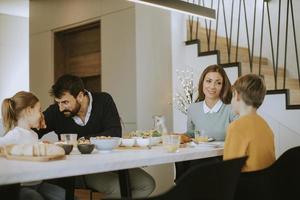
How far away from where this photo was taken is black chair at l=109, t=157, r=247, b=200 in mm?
1134

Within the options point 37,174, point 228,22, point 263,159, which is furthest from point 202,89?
point 228,22

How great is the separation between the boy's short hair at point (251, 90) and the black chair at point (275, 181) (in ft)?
1.37

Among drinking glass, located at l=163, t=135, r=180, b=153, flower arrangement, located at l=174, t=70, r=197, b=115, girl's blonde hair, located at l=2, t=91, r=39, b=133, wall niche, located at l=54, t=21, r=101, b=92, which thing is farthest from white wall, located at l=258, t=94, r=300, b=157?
girl's blonde hair, located at l=2, t=91, r=39, b=133

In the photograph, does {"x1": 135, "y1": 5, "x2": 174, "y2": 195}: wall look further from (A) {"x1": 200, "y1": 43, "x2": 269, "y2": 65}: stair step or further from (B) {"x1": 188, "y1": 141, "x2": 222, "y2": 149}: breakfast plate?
(B) {"x1": 188, "y1": 141, "x2": 222, "y2": 149}: breakfast plate

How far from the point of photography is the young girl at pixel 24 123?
2.03 meters

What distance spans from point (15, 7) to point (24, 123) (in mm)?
5037

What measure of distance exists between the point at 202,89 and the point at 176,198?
6.46 feet

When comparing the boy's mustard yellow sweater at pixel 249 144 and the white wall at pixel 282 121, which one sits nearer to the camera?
the boy's mustard yellow sweater at pixel 249 144

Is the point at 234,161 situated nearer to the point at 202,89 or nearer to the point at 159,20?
the point at 202,89

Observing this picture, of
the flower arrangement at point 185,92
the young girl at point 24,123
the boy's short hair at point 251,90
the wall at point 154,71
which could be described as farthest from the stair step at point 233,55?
the young girl at point 24,123

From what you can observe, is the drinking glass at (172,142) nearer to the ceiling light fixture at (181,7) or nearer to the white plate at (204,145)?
the white plate at (204,145)

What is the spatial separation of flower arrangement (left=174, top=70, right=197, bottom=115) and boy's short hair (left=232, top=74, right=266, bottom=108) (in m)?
2.36

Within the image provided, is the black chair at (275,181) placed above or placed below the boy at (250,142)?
below

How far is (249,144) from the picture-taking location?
188 cm
